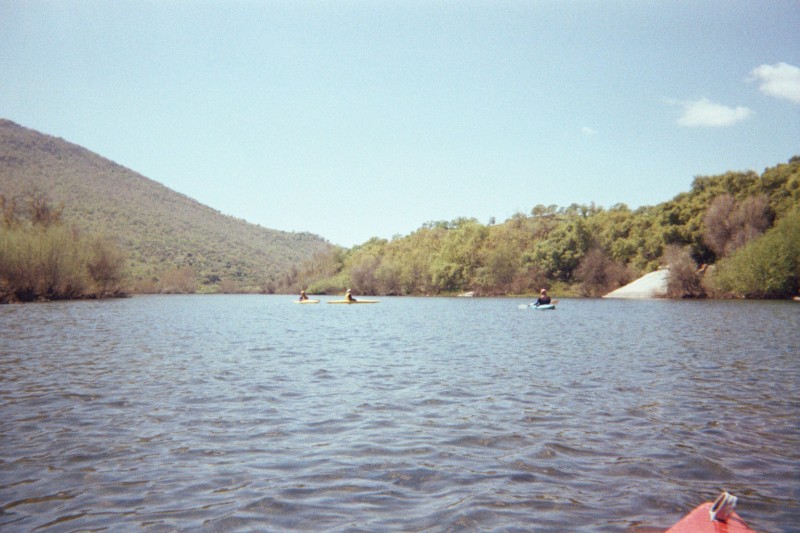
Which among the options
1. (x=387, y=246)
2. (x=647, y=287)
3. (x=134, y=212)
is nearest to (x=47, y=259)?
(x=647, y=287)

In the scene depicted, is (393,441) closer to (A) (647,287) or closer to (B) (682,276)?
(B) (682,276)

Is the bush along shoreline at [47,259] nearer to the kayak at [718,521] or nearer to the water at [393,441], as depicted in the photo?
the water at [393,441]

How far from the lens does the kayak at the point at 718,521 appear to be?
4117mm

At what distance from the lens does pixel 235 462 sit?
687 cm

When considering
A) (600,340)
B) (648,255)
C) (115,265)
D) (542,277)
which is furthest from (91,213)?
(600,340)

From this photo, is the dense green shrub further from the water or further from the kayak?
the kayak

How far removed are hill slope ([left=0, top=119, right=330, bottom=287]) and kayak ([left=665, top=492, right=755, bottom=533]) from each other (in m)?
114

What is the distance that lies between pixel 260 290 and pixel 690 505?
465ft

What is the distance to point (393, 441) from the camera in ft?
25.6

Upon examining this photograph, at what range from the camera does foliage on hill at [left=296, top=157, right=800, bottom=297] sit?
67250 millimetres

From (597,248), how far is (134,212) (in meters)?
110

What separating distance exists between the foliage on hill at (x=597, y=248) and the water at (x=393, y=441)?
2158 inches

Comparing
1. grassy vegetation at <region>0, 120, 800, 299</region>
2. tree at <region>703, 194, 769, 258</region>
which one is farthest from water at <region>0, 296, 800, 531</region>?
tree at <region>703, 194, 769, 258</region>

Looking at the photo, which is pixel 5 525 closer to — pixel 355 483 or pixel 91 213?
pixel 355 483
